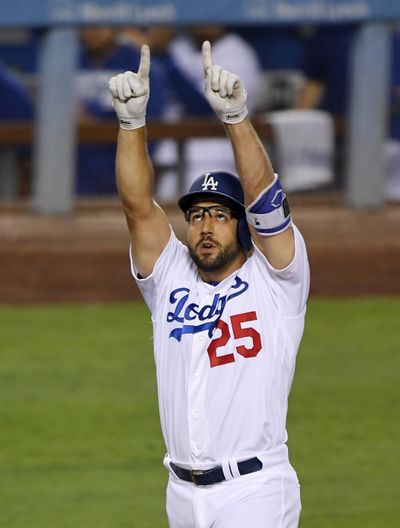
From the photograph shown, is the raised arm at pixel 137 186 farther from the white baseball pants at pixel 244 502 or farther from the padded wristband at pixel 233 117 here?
the white baseball pants at pixel 244 502

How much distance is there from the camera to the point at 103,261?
10.7 meters

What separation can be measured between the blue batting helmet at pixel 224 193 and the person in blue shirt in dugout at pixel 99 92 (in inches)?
263

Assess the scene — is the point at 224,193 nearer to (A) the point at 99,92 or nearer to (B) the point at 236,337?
(B) the point at 236,337

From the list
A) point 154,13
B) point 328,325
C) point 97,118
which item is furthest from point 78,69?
point 328,325

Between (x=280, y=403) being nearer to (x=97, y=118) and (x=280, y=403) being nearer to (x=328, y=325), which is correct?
(x=328, y=325)

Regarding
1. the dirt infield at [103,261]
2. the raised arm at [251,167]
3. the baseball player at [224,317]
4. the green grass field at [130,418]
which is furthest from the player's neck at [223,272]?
the dirt infield at [103,261]

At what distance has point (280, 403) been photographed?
5023mm

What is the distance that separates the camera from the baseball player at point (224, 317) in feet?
16.1

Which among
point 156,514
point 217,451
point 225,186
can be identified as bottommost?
point 156,514

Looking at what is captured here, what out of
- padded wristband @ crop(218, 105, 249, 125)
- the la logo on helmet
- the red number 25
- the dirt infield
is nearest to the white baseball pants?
the red number 25

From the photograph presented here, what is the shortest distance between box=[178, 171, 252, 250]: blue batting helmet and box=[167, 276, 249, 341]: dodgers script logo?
0.18 m

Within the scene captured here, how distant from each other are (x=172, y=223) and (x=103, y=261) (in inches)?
32.5

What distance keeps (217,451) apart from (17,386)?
427 cm

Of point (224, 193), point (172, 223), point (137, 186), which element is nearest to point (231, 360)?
point (224, 193)
